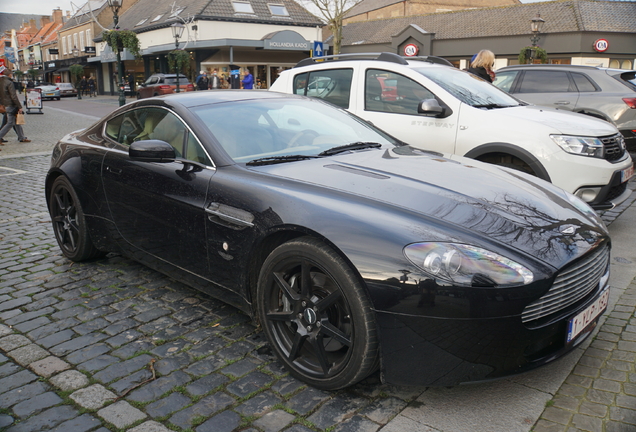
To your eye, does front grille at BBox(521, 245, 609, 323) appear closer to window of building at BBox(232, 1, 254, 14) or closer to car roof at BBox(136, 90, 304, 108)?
car roof at BBox(136, 90, 304, 108)

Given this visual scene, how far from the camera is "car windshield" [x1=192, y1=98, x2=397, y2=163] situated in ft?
11.4

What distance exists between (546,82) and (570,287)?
8298 mm

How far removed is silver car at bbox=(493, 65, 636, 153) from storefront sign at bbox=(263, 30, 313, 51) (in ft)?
93.8

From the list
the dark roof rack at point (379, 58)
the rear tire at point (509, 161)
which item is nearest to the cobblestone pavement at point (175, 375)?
the rear tire at point (509, 161)

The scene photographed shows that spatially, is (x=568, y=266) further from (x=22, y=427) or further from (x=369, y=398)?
(x=22, y=427)

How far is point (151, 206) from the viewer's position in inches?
143

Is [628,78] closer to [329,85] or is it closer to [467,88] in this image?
[467,88]

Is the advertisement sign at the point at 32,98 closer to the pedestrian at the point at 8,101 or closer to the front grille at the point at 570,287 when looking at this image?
the pedestrian at the point at 8,101

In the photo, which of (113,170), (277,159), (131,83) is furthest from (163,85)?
(277,159)

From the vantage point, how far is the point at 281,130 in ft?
12.2

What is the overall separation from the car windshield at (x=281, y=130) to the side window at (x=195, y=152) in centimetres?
13

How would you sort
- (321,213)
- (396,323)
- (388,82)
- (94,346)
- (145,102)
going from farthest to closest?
(388,82) < (145,102) < (94,346) < (321,213) < (396,323)

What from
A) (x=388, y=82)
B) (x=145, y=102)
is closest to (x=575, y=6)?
(x=388, y=82)

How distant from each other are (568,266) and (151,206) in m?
2.53
